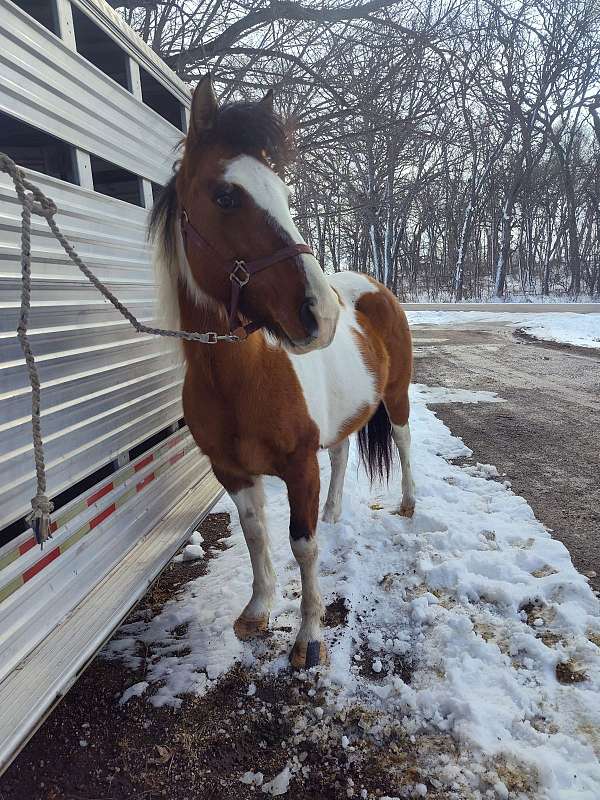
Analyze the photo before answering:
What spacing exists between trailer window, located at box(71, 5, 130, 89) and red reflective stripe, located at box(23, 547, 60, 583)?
2348 millimetres

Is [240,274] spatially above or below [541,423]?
above

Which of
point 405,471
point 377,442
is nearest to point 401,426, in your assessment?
point 377,442

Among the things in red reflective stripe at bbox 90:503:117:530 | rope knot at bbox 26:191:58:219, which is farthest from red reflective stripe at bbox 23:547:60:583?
rope knot at bbox 26:191:58:219

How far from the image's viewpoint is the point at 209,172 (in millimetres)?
1743

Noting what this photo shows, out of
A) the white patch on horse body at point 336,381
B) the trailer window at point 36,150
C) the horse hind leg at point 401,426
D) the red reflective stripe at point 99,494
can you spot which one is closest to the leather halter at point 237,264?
the white patch on horse body at point 336,381

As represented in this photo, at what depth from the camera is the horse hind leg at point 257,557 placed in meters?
2.44

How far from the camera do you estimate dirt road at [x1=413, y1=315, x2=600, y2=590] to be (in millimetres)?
3387

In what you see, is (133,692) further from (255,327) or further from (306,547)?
(255,327)

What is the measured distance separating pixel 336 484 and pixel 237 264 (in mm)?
2219

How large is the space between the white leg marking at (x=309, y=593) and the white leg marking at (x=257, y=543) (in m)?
0.23

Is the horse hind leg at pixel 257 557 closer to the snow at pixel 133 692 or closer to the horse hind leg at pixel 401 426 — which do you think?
the snow at pixel 133 692

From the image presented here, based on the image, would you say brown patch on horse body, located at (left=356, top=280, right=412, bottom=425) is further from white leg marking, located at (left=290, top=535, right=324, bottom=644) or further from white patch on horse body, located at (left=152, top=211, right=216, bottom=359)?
white patch on horse body, located at (left=152, top=211, right=216, bottom=359)

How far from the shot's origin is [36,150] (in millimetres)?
3371

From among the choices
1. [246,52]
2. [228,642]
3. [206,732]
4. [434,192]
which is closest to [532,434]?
[228,642]
